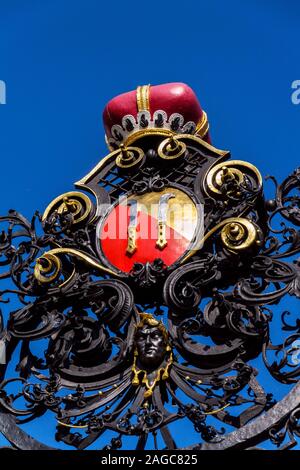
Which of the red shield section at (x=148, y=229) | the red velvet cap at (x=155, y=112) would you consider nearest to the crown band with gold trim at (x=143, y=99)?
the red velvet cap at (x=155, y=112)

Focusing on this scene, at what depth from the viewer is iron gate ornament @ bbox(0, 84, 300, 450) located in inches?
445

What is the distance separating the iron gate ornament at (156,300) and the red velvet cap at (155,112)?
0.28 m

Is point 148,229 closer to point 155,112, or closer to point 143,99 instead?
point 155,112

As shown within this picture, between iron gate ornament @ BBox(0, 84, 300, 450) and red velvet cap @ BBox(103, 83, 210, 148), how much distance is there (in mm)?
280

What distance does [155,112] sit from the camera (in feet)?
46.3

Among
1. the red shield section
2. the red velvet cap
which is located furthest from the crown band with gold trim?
the red shield section

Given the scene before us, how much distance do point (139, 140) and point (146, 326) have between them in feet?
9.57

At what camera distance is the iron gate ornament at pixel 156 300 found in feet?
37.1

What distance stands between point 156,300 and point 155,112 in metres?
2.94

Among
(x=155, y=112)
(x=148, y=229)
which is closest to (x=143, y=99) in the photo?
(x=155, y=112)

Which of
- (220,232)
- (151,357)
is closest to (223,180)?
(220,232)

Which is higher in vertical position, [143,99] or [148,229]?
[143,99]

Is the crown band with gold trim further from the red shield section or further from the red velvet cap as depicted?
the red shield section
